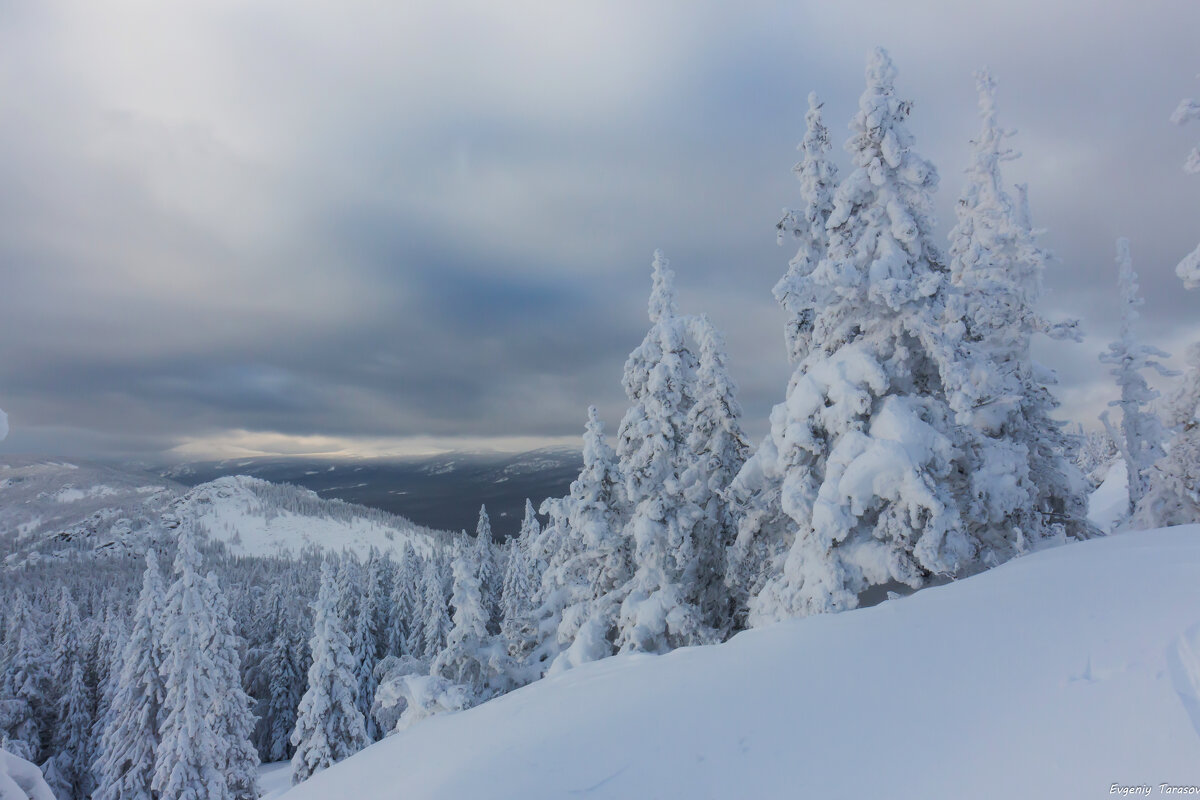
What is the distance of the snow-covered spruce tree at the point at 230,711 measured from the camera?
2693 cm

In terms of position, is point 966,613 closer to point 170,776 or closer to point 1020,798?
point 1020,798

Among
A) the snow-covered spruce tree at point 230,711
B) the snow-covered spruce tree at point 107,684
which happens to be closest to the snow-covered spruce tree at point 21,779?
the snow-covered spruce tree at point 230,711

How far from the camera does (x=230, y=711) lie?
27.9 m

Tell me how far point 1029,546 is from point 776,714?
10153 millimetres

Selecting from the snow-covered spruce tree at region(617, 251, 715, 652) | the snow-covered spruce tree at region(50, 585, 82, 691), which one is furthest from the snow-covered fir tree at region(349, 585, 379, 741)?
the snow-covered spruce tree at region(617, 251, 715, 652)

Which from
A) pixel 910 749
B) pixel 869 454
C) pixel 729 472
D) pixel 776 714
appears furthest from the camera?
pixel 729 472

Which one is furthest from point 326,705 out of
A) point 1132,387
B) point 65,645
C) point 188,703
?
point 1132,387

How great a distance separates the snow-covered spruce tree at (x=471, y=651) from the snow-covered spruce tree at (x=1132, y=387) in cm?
2869

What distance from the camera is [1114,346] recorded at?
2647 centimetres

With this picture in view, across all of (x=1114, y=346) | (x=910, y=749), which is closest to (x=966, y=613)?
(x=910, y=749)

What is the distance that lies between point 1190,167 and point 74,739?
5470cm

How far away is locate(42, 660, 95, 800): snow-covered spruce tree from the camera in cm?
3344

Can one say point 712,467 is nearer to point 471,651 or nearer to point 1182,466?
point 471,651

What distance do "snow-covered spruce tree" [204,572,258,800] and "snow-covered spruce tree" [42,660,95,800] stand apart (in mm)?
14089
